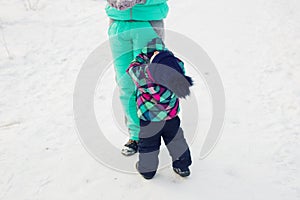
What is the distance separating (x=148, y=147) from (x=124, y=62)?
21.4 inches

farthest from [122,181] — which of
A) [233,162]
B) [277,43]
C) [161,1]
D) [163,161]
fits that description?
[277,43]

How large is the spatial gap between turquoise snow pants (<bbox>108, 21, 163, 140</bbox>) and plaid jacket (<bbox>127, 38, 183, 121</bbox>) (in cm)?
16

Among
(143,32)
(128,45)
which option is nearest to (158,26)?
(143,32)

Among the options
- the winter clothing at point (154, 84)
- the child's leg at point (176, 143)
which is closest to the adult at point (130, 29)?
the winter clothing at point (154, 84)

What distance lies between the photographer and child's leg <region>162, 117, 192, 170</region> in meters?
1.71

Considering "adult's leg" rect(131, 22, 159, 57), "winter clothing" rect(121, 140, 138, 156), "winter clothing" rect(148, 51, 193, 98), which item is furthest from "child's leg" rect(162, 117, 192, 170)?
"adult's leg" rect(131, 22, 159, 57)

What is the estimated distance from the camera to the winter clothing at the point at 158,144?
170 centimetres

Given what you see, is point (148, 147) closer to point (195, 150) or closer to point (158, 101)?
point (158, 101)

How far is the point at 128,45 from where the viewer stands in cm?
191

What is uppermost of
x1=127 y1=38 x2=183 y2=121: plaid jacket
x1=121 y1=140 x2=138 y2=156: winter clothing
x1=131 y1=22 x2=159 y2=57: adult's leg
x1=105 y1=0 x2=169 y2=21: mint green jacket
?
x1=105 y1=0 x2=169 y2=21: mint green jacket

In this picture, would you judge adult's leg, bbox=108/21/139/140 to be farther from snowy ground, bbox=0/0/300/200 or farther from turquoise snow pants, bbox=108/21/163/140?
snowy ground, bbox=0/0/300/200

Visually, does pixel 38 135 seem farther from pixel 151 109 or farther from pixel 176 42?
pixel 176 42

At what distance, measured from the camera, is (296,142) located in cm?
210

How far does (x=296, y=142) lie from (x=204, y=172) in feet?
2.22
